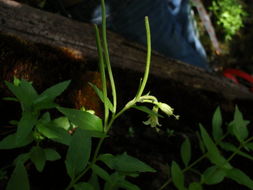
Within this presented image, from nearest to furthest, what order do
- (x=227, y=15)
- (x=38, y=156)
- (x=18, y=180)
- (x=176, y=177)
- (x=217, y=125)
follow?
(x=18, y=180) < (x=38, y=156) < (x=176, y=177) < (x=217, y=125) < (x=227, y=15)

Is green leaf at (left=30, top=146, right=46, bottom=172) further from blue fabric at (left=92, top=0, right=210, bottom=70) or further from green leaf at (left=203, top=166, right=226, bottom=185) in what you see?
blue fabric at (left=92, top=0, right=210, bottom=70)

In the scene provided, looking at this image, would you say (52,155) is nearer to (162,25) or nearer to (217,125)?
(217,125)

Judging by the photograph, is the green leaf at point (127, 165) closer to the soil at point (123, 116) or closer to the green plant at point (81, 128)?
the green plant at point (81, 128)

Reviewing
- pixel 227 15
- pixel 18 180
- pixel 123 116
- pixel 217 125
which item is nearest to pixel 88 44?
pixel 123 116

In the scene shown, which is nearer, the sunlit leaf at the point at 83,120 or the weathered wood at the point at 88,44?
the sunlit leaf at the point at 83,120

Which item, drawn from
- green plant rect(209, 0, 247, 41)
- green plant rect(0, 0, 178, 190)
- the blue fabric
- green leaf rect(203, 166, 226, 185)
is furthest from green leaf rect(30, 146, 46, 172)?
green plant rect(209, 0, 247, 41)

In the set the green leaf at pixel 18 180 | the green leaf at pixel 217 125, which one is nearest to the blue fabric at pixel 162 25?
the green leaf at pixel 217 125

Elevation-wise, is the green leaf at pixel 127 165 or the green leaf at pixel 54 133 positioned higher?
the green leaf at pixel 54 133
